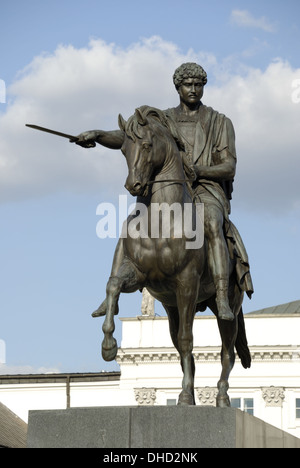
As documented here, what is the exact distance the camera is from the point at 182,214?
1311 centimetres

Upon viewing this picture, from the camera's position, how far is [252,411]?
2480 inches

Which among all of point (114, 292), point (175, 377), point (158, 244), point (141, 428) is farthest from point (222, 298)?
point (175, 377)

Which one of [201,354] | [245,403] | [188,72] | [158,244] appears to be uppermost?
[201,354]

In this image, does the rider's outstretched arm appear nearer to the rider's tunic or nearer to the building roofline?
the rider's tunic

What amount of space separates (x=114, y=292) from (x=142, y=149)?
163cm

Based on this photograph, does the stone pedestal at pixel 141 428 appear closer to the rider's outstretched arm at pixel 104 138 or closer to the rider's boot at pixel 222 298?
the rider's boot at pixel 222 298

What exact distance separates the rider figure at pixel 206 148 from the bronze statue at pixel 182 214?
0.01 metres

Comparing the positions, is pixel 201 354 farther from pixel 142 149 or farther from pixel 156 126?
pixel 142 149

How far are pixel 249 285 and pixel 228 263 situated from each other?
81 centimetres

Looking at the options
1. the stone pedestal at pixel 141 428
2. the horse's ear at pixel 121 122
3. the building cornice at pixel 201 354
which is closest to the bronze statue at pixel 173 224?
the horse's ear at pixel 121 122

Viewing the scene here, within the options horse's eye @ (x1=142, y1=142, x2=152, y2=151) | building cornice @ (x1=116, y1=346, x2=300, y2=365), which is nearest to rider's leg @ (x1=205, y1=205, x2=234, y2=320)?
horse's eye @ (x1=142, y1=142, x2=152, y2=151)

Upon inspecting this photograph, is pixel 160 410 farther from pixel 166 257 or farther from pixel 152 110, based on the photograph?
pixel 152 110

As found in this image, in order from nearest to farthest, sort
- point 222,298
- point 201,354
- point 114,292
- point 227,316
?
1. point 114,292
2. point 227,316
3. point 222,298
4. point 201,354

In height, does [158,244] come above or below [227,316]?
above
